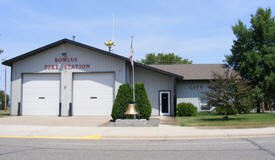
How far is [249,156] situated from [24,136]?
10007 mm

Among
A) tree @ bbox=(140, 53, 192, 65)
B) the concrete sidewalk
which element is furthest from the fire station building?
tree @ bbox=(140, 53, 192, 65)

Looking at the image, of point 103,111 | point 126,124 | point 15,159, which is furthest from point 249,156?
point 103,111

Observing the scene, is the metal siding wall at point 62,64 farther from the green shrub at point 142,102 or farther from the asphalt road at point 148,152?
the asphalt road at point 148,152

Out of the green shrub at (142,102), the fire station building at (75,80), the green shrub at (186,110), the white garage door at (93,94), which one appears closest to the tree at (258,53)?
the green shrub at (186,110)

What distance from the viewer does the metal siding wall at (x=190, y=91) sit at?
26891 millimetres

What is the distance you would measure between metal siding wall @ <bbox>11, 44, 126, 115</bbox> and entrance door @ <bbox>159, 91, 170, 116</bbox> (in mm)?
3932

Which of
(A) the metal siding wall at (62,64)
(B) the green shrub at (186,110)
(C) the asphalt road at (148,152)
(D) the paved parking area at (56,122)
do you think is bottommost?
(C) the asphalt road at (148,152)

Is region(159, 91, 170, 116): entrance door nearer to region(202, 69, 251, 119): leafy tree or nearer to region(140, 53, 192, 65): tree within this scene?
region(202, 69, 251, 119): leafy tree

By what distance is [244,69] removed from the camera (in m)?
26.2

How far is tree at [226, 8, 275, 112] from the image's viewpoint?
2508 centimetres

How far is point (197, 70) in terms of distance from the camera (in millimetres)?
29125

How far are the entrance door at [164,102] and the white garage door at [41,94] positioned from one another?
8.96 metres

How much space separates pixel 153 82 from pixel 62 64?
26.4 ft

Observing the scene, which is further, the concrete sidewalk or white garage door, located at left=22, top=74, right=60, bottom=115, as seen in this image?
white garage door, located at left=22, top=74, right=60, bottom=115
